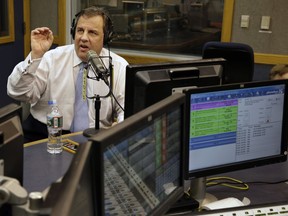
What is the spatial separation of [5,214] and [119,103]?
1734 millimetres

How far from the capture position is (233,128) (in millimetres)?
1547

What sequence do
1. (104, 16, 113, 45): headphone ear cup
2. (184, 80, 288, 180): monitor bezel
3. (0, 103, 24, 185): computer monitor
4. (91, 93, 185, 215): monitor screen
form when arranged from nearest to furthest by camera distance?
(91, 93, 185, 215): monitor screen < (0, 103, 24, 185): computer monitor < (184, 80, 288, 180): monitor bezel < (104, 16, 113, 45): headphone ear cup

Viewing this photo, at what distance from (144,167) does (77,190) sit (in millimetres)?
363

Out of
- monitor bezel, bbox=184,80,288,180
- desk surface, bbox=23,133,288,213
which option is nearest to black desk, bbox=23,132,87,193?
desk surface, bbox=23,133,288,213

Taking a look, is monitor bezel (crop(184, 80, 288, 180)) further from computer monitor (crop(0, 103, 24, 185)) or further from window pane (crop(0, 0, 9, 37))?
window pane (crop(0, 0, 9, 37))

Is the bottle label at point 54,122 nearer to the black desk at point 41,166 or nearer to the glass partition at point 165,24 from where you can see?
the black desk at point 41,166

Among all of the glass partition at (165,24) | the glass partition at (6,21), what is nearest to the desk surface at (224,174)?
the glass partition at (165,24)

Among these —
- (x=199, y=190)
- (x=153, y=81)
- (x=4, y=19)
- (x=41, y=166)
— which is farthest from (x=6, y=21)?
(x=199, y=190)

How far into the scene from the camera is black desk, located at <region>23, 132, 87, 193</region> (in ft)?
5.50

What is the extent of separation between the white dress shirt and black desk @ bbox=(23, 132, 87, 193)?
0.44 meters

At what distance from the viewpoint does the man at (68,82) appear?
246 cm

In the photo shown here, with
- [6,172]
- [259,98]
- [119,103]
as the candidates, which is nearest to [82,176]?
[6,172]

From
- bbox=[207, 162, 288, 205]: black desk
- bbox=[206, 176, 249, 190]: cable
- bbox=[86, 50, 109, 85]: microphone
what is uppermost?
bbox=[86, 50, 109, 85]: microphone

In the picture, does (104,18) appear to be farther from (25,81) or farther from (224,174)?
(224,174)
